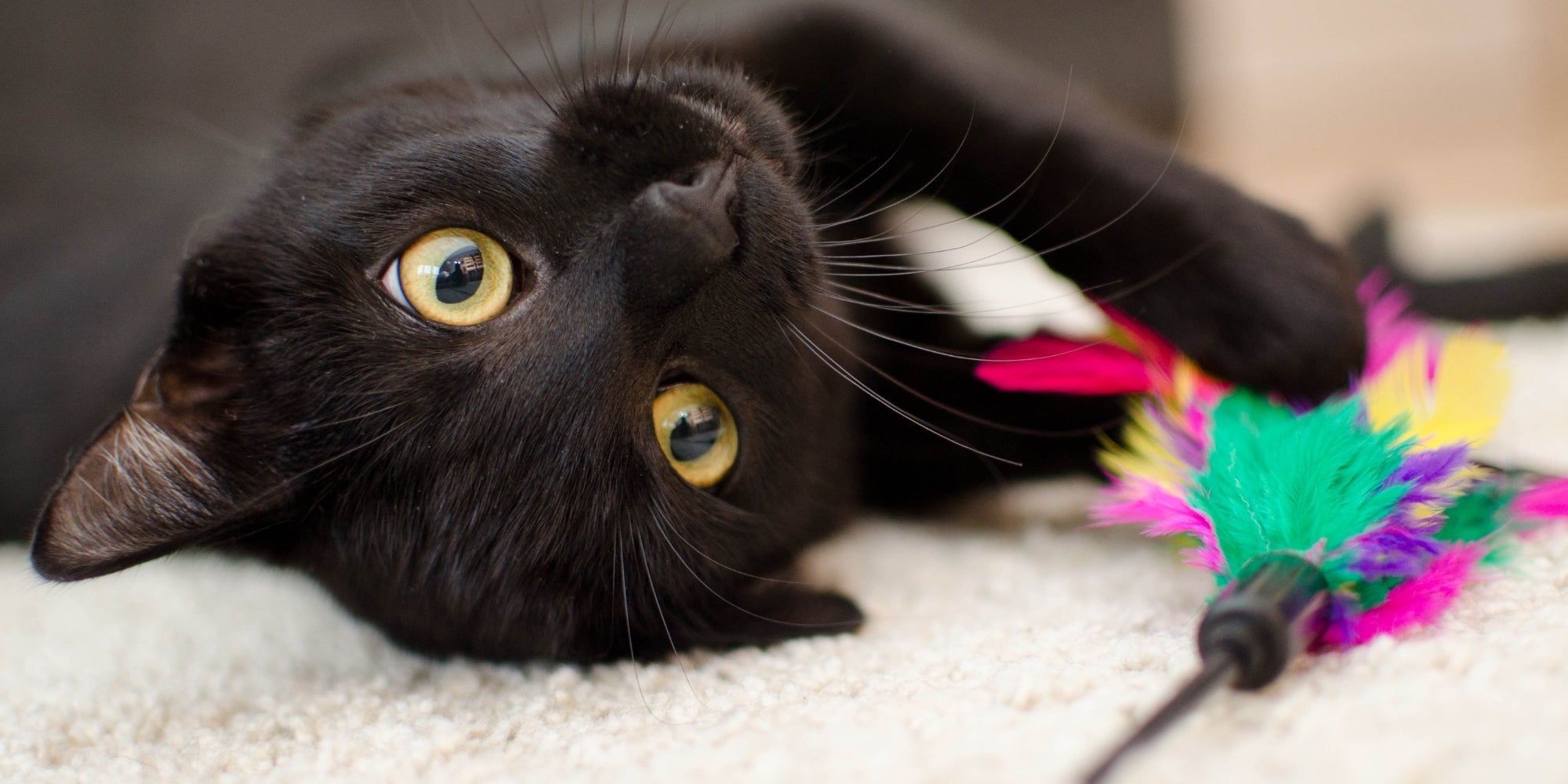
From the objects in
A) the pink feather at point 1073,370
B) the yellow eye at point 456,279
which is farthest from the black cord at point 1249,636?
the yellow eye at point 456,279

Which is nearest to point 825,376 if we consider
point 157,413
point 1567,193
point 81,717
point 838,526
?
point 838,526

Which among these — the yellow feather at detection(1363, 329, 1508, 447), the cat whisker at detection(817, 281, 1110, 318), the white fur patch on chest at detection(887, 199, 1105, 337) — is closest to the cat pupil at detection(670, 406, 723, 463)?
the cat whisker at detection(817, 281, 1110, 318)

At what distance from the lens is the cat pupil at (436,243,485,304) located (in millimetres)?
690

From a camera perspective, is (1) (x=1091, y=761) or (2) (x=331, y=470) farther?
(2) (x=331, y=470)

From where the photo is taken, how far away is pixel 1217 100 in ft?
10.2

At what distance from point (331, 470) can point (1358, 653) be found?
633 millimetres

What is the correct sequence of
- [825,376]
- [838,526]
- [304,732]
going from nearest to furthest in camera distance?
1. [304,732]
2. [825,376]
3. [838,526]

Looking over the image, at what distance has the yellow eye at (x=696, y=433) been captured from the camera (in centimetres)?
74

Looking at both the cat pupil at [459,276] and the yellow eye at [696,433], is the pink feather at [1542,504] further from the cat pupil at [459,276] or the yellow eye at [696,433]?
the cat pupil at [459,276]

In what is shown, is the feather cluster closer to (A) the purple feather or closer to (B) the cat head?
(A) the purple feather

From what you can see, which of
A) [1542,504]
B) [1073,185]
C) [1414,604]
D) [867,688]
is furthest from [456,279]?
[1542,504]

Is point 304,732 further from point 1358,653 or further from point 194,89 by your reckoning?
point 194,89

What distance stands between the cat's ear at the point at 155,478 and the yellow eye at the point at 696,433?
0.29 m

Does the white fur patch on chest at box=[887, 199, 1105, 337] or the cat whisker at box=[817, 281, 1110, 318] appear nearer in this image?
the cat whisker at box=[817, 281, 1110, 318]
